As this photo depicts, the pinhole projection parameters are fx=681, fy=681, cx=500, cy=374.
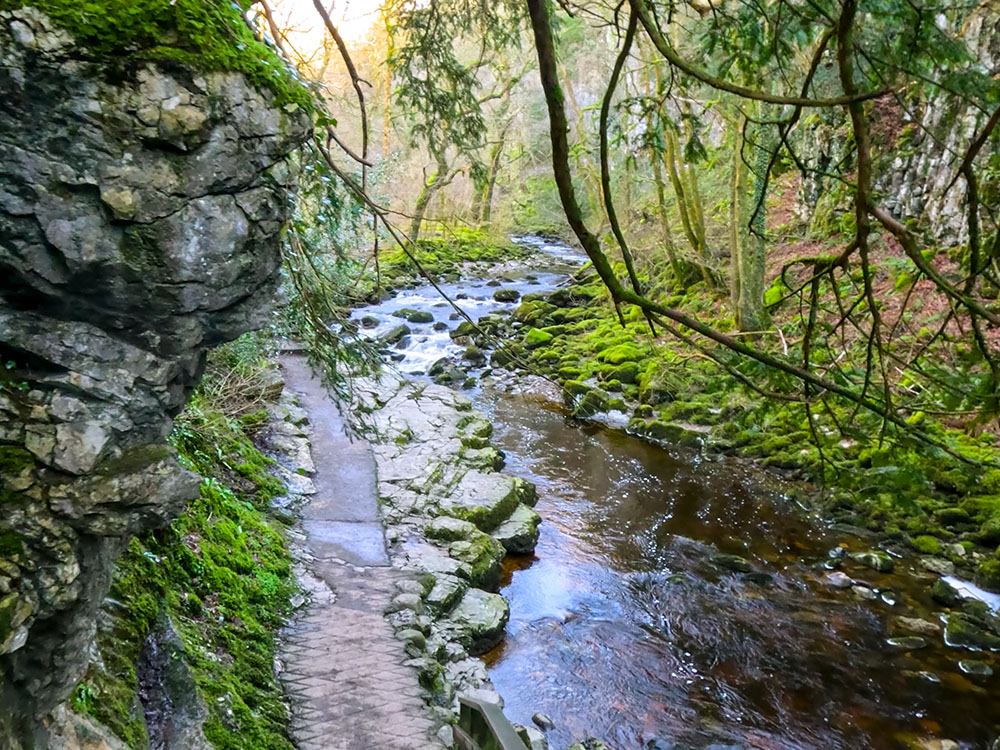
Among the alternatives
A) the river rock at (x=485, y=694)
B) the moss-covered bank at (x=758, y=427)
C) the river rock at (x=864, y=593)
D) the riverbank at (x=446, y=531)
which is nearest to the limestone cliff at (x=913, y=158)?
the moss-covered bank at (x=758, y=427)

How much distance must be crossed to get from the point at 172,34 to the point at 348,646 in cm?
421

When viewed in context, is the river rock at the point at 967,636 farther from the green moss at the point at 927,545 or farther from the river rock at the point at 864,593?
the green moss at the point at 927,545

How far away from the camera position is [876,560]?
815 centimetres

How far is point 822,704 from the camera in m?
6.13

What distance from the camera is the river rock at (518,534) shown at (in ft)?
26.2

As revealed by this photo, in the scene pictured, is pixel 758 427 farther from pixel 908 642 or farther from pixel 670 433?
pixel 908 642

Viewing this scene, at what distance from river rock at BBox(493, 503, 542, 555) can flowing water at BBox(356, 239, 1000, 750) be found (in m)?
0.20

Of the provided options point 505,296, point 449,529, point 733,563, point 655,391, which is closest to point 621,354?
point 655,391

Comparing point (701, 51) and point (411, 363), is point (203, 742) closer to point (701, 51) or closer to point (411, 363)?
point (701, 51)

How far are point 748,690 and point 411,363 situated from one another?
10769mm

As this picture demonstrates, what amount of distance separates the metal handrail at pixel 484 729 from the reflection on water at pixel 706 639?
A: 165cm

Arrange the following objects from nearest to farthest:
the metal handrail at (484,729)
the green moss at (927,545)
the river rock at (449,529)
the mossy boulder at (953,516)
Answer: the metal handrail at (484,729)
the river rock at (449,529)
the green moss at (927,545)
the mossy boulder at (953,516)

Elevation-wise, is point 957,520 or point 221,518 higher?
point 957,520

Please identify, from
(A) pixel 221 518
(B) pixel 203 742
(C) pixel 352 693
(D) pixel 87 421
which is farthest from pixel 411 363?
(D) pixel 87 421
